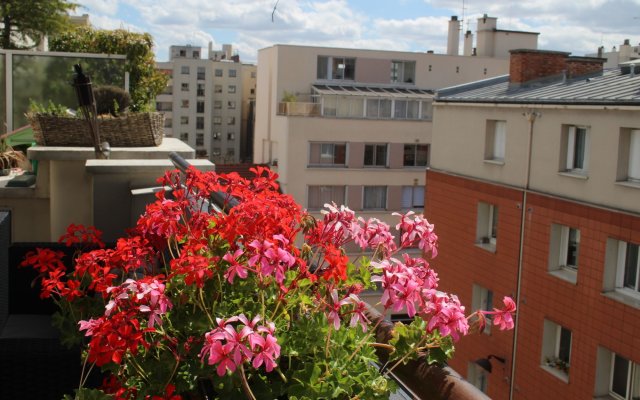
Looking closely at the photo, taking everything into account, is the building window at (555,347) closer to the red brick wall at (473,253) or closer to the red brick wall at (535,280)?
the red brick wall at (535,280)

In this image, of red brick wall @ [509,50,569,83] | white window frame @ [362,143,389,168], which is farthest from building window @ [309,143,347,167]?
red brick wall @ [509,50,569,83]

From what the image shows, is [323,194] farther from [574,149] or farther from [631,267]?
[631,267]

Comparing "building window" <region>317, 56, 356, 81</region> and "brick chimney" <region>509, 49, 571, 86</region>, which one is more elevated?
"building window" <region>317, 56, 356, 81</region>

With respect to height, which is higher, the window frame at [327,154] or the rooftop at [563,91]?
the rooftop at [563,91]

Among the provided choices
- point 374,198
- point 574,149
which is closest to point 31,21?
point 574,149

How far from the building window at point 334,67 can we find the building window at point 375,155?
4489 mm

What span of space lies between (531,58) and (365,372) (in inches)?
836

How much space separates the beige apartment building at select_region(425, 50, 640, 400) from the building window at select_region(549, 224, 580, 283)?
0.03m

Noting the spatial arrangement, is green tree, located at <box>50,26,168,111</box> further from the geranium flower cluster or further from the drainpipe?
the geranium flower cluster

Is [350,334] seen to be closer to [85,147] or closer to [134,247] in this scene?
[134,247]

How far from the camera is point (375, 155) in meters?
35.9

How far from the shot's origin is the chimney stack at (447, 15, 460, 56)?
42.6m

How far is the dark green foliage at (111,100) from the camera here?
6.44 m

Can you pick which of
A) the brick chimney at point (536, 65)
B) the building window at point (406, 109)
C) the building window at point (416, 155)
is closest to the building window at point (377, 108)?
the building window at point (406, 109)
